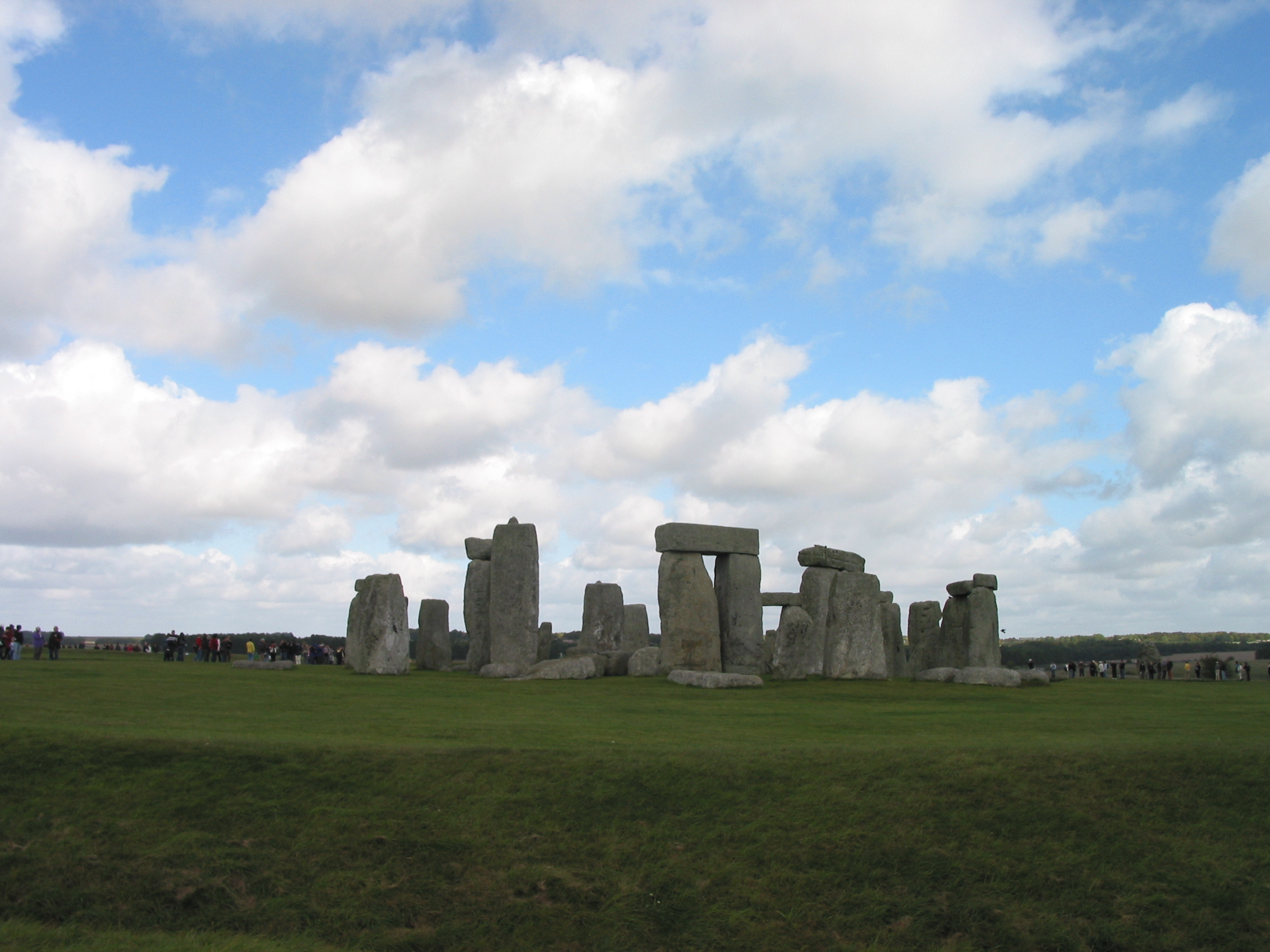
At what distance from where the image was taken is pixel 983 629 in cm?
2619

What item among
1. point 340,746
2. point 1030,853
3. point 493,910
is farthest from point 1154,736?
point 340,746

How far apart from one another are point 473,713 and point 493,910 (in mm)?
6038

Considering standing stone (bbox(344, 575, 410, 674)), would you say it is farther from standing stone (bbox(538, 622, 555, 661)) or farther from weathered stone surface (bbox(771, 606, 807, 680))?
weathered stone surface (bbox(771, 606, 807, 680))

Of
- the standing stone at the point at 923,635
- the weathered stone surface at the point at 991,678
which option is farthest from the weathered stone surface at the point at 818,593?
the standing stone at the point at 923,635

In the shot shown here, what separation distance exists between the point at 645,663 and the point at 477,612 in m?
5.96

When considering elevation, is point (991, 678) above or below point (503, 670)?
below

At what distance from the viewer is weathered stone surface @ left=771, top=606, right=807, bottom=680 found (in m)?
21.5

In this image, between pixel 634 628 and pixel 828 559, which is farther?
pixel 634 628

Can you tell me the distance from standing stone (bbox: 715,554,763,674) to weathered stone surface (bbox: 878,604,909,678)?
16.5ft

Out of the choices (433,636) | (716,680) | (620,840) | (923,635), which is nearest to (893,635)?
(923,635)

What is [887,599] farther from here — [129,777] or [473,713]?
[129,777]

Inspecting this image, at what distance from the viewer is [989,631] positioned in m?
26.3

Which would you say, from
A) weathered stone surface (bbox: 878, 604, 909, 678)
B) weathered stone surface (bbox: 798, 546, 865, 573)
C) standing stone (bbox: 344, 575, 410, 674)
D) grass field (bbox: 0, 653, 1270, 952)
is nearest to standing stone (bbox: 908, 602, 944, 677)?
weathered stone surface (bbox: 878, 604, 909, 678)

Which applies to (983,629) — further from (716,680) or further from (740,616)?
(716,680)
